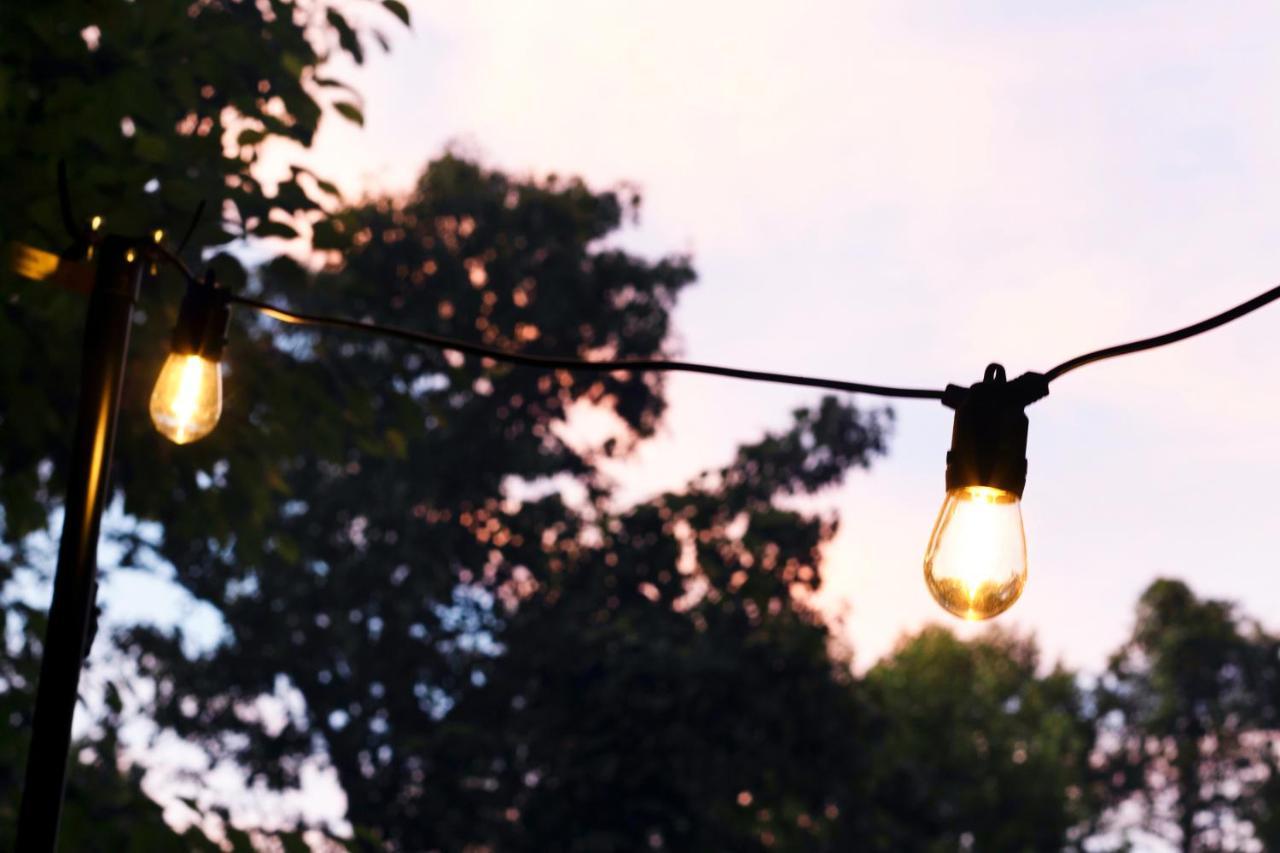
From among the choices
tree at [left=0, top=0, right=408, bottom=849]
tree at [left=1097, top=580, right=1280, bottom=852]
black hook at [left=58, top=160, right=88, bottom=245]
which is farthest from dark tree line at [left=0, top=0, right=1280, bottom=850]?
tree at [left=1097, top=580, right=1280, bottom=852]

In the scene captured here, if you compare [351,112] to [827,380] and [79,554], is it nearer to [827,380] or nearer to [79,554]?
[79,554]

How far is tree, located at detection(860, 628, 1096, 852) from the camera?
36.9m

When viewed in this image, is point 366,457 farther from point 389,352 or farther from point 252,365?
point 252,365

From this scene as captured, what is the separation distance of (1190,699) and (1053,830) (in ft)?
77.6

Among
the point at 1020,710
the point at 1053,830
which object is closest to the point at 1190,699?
the point at 1020,710

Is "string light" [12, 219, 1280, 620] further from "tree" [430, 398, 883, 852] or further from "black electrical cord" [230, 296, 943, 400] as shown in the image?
"tree" [430, 398, 883, 852]

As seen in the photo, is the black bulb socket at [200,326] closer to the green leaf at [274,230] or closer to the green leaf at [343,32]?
the green leaf at [274,230]

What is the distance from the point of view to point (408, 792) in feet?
108

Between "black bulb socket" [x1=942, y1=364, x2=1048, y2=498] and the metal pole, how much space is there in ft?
8.02

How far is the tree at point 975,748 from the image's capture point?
36.9 m

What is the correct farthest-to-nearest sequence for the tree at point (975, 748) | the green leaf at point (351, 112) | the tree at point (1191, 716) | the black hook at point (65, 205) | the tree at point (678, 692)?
the tree at point (1191, 716), the tree at point (975, 748), the tree at point (678, 692), the green leaf at point (351, 112), the black hook at point (65, 205)

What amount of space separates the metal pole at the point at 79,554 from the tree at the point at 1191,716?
238 feet

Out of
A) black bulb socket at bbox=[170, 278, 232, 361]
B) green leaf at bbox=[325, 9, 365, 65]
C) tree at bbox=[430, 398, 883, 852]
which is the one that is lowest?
black bulb socket at bbox=[170, 278, 232, 361]

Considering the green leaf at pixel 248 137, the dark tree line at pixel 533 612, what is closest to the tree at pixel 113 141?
the green leaf at pixel 248 137
